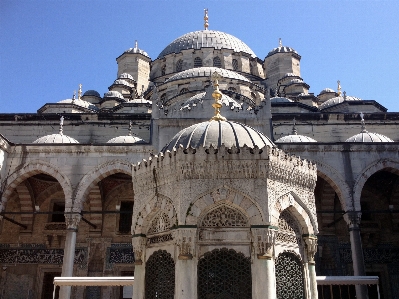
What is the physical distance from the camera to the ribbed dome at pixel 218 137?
13.3ft

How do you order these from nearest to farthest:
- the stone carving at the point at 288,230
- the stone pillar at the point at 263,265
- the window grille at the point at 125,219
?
the stone pillar at the point at 263,265
the stone carving at the point at 288,230
the window grille at the point at 125,219

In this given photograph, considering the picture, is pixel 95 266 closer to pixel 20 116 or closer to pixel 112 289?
pixel 112 289

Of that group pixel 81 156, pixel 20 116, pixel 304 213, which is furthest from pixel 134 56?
pixel 304 213

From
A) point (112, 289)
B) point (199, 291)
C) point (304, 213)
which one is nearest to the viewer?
point (199, 291)

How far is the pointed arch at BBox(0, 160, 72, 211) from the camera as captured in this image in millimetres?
11375

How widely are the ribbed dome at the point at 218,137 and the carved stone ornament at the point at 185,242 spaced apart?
807mm

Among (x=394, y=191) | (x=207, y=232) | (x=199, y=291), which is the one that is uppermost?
(x=394, y=191)

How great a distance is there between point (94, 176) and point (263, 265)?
8.72 meters

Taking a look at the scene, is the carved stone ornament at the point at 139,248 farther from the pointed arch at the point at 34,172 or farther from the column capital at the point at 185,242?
the pointed arch at the point at 34,172

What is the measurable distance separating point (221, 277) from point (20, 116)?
1471 cm

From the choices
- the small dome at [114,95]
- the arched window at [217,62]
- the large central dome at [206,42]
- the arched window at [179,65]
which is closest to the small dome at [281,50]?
the large central dome at [206,42]

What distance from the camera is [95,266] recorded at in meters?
13.2

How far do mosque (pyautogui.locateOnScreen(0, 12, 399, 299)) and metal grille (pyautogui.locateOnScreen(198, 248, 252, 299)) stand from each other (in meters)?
0.01

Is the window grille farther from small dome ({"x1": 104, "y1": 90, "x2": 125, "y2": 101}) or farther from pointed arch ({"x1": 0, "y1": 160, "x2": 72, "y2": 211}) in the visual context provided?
small dome ({"x1": 104, "y1": 90, "x2": 125, "y2": 101})
